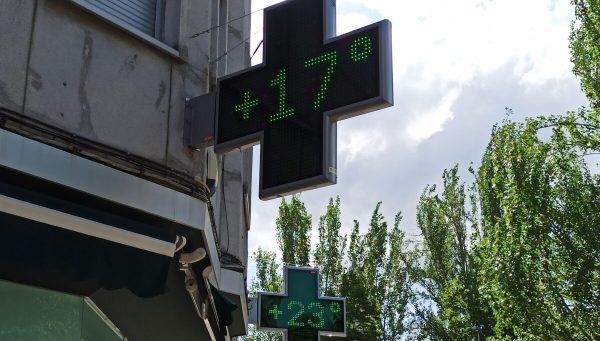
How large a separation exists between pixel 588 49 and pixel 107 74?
16.8 m

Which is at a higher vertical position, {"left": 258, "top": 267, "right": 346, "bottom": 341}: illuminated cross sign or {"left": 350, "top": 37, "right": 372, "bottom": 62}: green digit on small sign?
{"left": 350, "top": 37, "right": 372, "bottom": 62}: green digit on small sign

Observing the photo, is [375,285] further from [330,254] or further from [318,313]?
[318,313]

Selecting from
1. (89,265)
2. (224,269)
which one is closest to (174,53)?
(89,265)

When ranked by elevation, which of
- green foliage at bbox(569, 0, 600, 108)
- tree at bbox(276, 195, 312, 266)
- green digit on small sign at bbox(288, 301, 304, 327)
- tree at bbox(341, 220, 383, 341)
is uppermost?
green foliage at bbox(569, 0, 600, 108)

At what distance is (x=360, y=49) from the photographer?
5836mm

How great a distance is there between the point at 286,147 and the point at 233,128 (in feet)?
2.13

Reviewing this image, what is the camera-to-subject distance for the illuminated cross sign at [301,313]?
1139cm

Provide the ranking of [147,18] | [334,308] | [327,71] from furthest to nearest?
[334,308]
[147,18]
[327,71]

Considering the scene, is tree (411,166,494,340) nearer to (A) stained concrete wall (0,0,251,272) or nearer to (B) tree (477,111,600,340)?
(B) tree (477,111,600,340)

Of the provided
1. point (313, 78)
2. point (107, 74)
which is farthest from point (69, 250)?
point (313, 78)

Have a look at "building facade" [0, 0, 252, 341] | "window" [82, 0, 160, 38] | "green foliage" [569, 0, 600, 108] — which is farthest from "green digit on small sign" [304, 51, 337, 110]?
"green foliage" [569, 0, 600, 108]

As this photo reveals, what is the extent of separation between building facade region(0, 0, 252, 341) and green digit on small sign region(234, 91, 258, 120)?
62cm

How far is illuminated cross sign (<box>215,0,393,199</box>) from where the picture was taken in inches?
224

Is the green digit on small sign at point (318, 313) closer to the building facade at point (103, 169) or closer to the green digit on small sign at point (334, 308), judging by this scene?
the green digit on small sign at point (334, 308)
